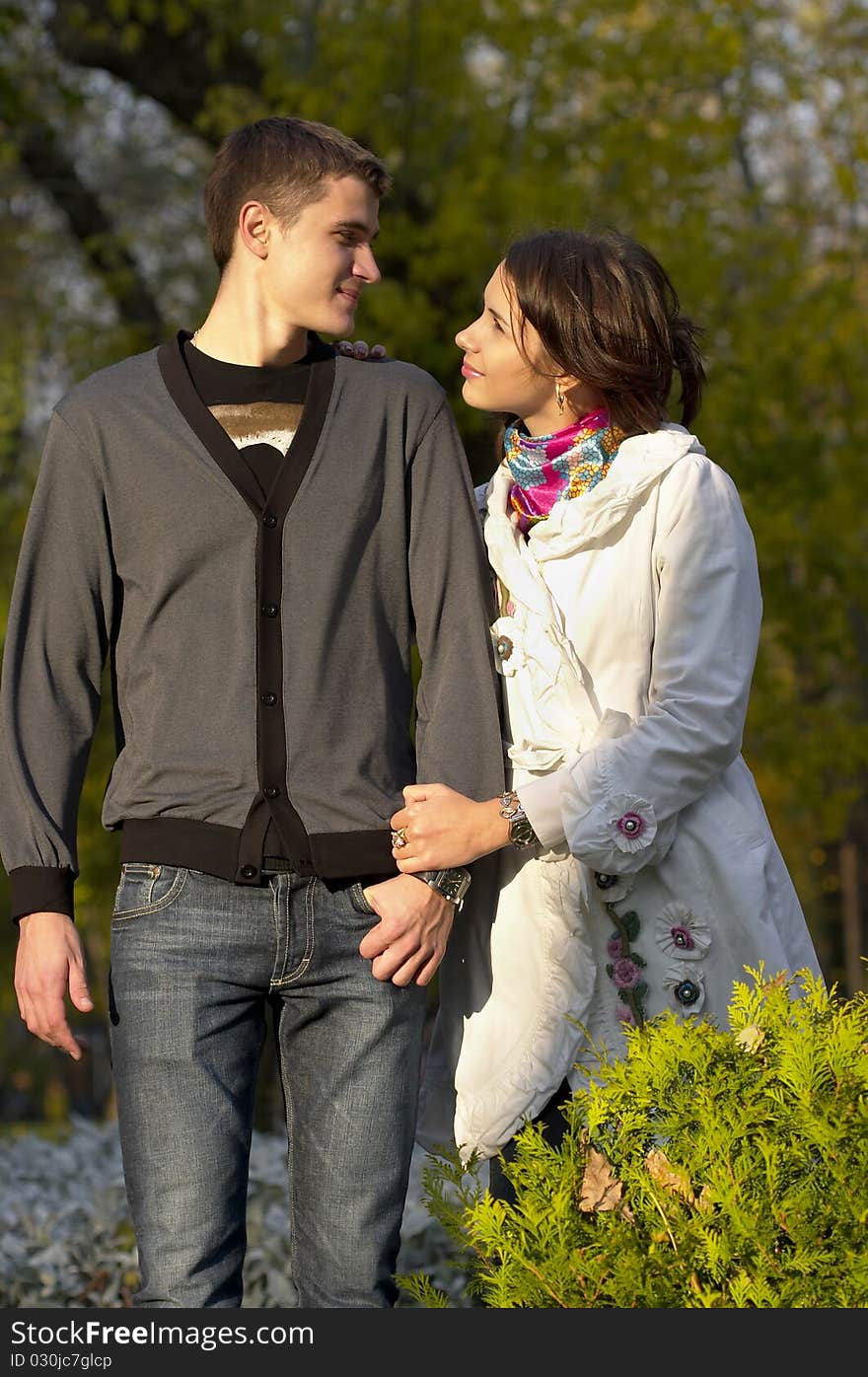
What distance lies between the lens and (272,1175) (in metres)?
5.56

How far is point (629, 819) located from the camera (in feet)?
9.22

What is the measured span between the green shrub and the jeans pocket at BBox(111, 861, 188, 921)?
28.0 inches

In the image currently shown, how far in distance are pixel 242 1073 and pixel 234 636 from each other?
72 centimetres

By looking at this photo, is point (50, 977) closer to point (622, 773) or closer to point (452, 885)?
point (452, 885)

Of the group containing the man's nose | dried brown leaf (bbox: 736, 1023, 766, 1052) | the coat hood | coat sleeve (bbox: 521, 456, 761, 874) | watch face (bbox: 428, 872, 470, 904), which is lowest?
dried brown leaf (bbox: 736, 1023, 766, 1052)

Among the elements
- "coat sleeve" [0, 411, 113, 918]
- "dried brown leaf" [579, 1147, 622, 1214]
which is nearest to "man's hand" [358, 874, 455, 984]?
"coat sleeve" [0, 411, 113, 918]

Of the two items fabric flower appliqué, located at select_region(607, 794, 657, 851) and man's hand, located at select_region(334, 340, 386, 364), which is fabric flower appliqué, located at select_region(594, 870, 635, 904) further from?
man's hand, located at select_region(334, 340, 386, 364)

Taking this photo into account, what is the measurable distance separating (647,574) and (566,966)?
693 millimetres

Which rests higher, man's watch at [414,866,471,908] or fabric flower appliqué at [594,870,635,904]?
man's watch at [414,866,471,908]

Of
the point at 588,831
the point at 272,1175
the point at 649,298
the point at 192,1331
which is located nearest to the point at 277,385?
the point at 649,298

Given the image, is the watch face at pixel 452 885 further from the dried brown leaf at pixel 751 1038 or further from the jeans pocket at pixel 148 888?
the dried brown leaf at pixel 751 1038

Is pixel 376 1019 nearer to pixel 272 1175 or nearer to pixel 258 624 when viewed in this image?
pixel 258 624

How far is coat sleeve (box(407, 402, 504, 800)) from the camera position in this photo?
2867mm

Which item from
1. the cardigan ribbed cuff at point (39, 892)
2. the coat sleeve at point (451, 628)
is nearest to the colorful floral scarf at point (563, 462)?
the coat sleeve at point (451, 628)
